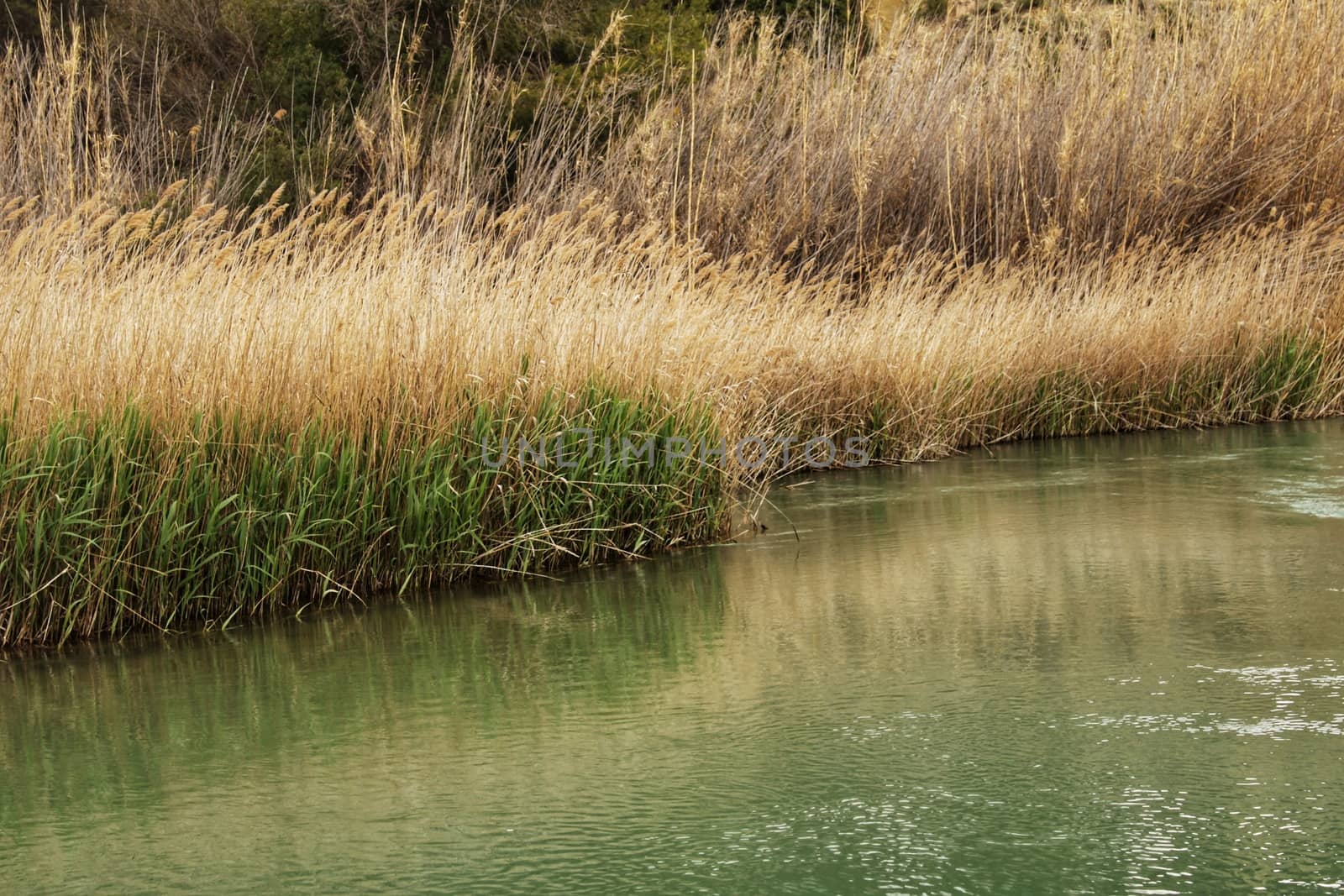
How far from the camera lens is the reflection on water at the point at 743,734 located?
232cm

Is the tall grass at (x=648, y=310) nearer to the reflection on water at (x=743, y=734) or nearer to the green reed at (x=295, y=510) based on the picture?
the green reed at (x=295, y=510)

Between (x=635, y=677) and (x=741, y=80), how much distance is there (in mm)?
7440

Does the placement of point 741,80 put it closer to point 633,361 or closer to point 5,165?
point 5,165

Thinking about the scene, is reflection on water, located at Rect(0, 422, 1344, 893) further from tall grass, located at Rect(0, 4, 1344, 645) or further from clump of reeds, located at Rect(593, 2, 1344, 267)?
clump of reeds, located at Rect(593, 2, 1344, 267)

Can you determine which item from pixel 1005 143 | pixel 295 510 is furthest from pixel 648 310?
pixel 1005 143

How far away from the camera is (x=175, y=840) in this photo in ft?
8.11

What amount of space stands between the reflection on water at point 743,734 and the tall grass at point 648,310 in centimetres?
31

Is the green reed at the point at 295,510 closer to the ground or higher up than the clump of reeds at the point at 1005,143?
closer to the ground

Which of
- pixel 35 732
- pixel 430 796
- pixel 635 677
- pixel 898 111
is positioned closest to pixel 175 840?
pixel 430 796

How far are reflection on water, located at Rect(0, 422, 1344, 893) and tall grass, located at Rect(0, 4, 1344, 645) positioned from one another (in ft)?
1.02

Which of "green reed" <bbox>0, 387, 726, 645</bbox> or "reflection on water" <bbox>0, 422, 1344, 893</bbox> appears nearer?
"reflection on water" <bbox>0, 422, 1344, 893</bbox>

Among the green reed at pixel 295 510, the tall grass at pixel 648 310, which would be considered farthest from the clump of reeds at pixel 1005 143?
the green reed at pixel 295 510

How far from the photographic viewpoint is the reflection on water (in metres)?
2.32

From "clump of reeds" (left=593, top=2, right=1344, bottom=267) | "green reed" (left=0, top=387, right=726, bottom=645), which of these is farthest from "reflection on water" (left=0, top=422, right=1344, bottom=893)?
"clump of reeds" (left=593, top=2, right=1344, bottom=267)
